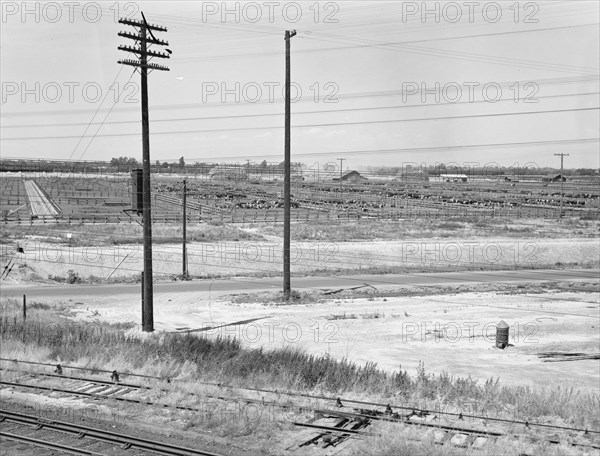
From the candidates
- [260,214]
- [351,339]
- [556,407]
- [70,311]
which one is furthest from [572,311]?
[260,214]

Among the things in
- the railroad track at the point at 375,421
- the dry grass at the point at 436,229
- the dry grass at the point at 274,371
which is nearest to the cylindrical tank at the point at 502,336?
the dry grass at the point at 274,371

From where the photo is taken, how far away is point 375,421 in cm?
1225

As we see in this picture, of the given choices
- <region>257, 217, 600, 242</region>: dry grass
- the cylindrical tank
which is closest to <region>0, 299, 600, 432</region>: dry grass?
the cylindrical tank

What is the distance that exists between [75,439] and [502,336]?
57.4 feet

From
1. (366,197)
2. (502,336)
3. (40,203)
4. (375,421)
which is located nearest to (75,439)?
(375,421)

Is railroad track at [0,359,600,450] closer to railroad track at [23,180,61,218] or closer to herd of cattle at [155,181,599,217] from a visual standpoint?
railroad track at [23,180,61,218]

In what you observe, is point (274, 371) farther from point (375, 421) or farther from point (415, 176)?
point (415, 176)

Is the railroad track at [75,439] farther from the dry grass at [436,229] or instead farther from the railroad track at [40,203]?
the railroad track at [40,203]

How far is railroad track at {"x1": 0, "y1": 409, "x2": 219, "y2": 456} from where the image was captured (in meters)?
10.8

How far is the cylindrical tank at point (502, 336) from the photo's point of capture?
80.3 feet

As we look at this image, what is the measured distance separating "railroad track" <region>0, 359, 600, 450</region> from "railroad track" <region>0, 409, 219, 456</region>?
185cm

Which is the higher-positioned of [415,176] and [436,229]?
[415,176]

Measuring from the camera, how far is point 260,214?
262 ft

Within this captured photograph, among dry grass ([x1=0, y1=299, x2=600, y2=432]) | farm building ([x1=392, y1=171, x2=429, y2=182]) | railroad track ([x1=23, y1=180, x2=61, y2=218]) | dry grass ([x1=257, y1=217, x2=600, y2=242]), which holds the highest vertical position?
farm building ([x1=392, y1=171, x2=429, y2=182])
